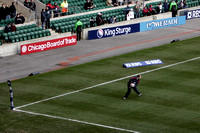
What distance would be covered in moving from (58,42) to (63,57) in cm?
358

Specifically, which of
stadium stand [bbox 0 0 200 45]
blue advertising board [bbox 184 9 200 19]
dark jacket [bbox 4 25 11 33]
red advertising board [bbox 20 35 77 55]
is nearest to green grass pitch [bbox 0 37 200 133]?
red advertising board [bbox 20 35 77 55]

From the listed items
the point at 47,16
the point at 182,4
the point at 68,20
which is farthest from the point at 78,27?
the point at 182,4

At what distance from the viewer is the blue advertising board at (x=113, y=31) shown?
50631 millimetres

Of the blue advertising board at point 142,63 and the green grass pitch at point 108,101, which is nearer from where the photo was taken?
the green grass pitch at point 108,101

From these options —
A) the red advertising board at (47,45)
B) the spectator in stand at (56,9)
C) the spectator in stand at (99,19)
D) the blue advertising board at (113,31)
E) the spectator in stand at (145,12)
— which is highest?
the spectator in stand at (56,9)

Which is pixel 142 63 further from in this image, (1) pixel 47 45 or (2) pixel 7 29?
(2) pixel 7 29

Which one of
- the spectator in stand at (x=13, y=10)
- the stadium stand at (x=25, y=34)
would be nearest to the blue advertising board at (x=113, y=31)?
the stadium stand at (x=25, y=34)

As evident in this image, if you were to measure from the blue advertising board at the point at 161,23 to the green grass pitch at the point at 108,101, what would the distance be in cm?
1348

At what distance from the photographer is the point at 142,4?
62781 millimetres

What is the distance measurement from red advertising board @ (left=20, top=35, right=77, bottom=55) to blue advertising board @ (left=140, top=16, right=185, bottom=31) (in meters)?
10.4

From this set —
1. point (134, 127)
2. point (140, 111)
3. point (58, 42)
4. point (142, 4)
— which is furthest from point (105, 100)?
point (142, 4)

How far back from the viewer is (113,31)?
52094 mm

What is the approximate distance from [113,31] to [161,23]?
745 cm

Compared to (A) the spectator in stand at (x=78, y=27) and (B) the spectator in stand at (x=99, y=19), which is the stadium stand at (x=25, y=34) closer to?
(A) the spectator in stand at (x=78, y=27)
